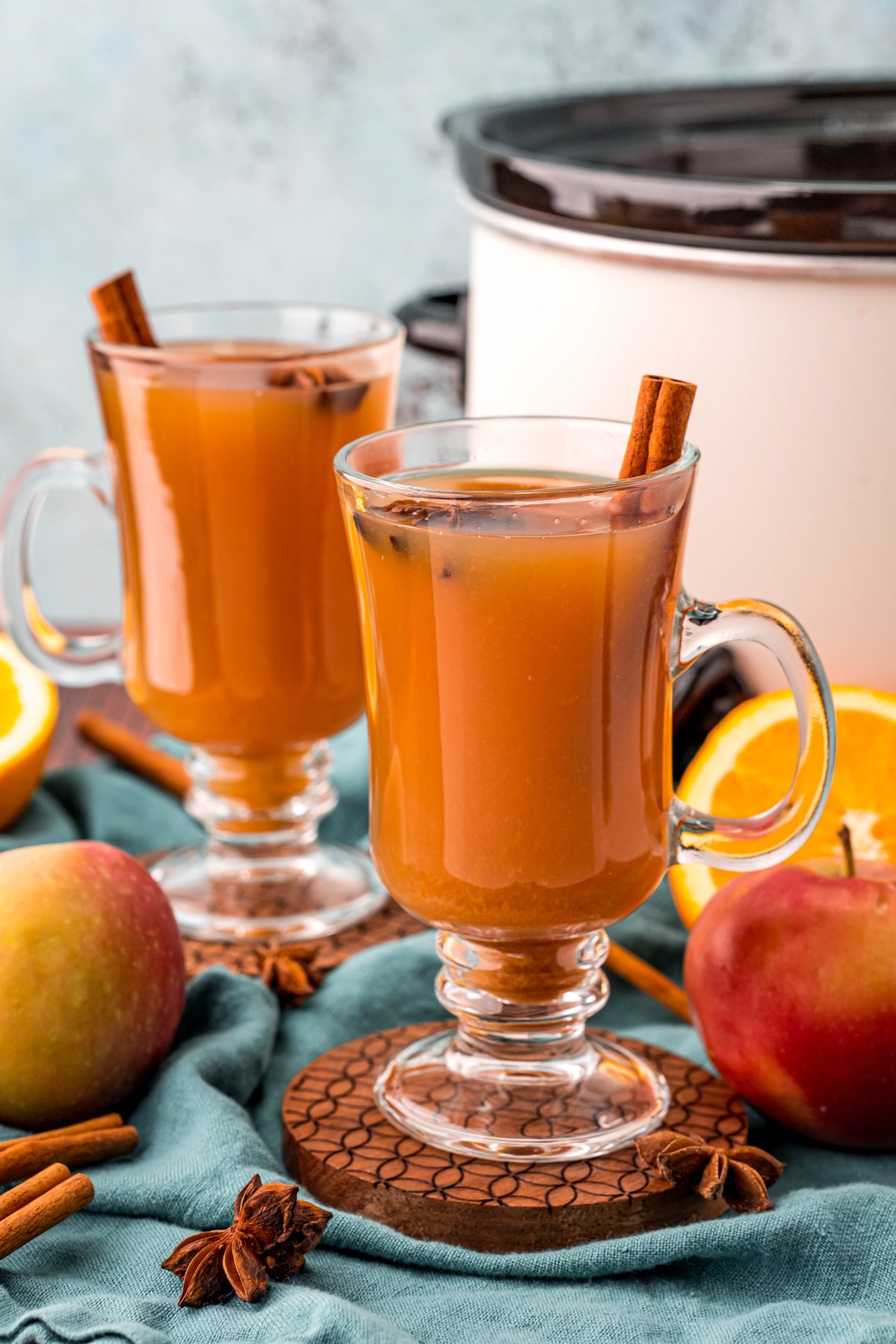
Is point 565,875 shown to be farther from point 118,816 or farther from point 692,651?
point 118,816

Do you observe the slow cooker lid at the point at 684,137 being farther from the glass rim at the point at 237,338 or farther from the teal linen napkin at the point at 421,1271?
the teal linen napkin at the point at 421,1271

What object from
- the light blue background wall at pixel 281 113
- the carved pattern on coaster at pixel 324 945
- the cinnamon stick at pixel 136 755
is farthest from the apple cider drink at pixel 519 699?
the light blue background wall at pixel 281 113

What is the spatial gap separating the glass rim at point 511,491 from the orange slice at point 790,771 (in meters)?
0.29

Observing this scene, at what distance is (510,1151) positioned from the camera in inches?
36.2

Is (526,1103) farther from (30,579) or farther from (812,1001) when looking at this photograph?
(30,579)

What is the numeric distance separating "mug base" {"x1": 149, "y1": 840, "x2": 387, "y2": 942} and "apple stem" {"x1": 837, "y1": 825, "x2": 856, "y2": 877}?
467mm

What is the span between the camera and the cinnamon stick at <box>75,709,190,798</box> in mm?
1526

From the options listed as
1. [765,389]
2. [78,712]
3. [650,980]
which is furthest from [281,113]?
[650,980]

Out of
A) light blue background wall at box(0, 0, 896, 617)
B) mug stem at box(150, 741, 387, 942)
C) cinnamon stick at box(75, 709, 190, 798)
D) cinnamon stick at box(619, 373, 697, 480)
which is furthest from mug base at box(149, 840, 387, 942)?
light blue background wall at box(0, 0, 896, 617)

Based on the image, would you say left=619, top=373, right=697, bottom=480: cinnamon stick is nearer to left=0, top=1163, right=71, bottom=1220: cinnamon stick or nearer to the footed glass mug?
the footed glass mug

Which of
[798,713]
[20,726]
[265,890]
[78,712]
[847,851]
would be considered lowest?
[78,712]

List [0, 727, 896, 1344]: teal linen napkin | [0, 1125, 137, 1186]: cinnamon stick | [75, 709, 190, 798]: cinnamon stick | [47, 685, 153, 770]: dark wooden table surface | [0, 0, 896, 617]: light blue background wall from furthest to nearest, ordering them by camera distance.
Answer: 1. [0, 0, 896, 617]: light blue background wall
2. [47, 685, 153, 770]: dark wooden table surface
3. [75, 709, 190, 798]: cinnamon stick
4. [0, 1125, 137, 1186]: cinnamon stick
5. [0, 727, 896, 1344]: teal linen napkin

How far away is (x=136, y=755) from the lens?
1542 mm

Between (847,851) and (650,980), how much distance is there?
234 millimetres
